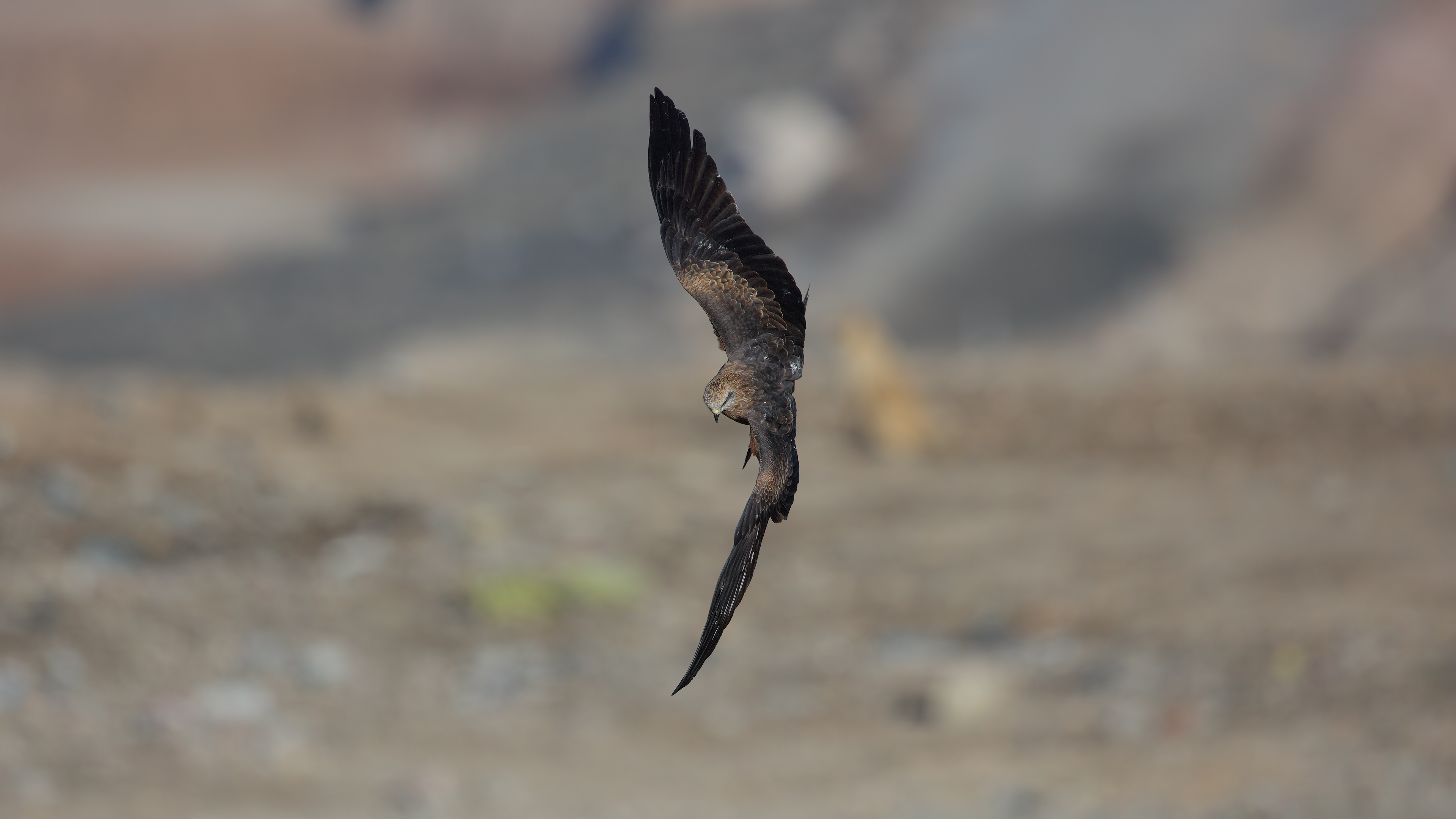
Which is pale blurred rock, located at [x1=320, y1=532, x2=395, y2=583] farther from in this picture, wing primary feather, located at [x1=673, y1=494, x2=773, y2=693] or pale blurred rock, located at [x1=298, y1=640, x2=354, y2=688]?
wing primary feather, located at [x1=673, y1=494, x2=773, y2=693]

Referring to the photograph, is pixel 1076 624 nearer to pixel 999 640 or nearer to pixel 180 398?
pixel 999 640

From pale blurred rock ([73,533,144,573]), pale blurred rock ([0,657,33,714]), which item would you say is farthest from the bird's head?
pale blurred rock ([73,533,144,573])

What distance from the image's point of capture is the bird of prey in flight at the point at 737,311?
1.84 metres

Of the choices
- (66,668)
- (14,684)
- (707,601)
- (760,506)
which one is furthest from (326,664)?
(760,506)

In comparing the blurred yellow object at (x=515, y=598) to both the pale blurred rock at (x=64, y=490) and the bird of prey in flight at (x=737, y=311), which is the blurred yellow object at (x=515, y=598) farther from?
the bird of prey in flight at (x=737, y=311)

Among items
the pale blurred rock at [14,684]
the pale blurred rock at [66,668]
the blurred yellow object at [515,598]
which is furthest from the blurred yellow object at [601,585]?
the pale blurred rock at [14,684]

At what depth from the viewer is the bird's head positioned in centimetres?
176

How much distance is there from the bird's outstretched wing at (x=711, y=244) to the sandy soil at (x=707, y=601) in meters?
8.87

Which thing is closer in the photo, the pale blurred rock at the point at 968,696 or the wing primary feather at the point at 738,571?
the wing primary feather at the point at 738,571

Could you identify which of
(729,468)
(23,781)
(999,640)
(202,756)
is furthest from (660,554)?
(23,781)

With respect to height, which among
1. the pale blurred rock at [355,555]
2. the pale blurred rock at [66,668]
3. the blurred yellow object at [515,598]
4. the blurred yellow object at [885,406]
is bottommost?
the pale blurred rock at [66,668]

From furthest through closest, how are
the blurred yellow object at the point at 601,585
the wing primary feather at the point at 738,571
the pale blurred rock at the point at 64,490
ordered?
1. the pale blurred rock at the point at 64,490
2. the blurred yellow object at the point at 601,585
3. the wing primary feather at the point at 738,571

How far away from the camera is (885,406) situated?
18.9 metres

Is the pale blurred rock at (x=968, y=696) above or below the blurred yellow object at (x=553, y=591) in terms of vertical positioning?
below
